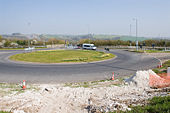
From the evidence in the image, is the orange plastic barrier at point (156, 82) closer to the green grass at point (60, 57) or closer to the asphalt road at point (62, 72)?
the asphalt road at point (62, 72)

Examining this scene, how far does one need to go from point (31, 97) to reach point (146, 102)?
654 cm

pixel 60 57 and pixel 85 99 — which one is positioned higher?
pixel 60 57

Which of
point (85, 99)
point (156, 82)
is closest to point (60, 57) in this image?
point (156, 82)

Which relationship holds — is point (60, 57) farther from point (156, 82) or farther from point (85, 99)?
point (85, 99)

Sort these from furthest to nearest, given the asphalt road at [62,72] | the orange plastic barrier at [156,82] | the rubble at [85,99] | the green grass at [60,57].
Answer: the green grass at [60,57], the asphalt road at [62,72], the orange plastic barrier at [156,82], the rubble at [85,99]

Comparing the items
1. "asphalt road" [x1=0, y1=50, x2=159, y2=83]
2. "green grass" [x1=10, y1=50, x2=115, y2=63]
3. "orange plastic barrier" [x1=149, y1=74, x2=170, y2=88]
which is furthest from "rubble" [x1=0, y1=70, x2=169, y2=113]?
"green grass" [x1=10, y1=50, x2=115, y2=63]

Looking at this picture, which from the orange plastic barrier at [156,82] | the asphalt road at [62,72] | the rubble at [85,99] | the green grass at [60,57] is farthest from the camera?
the green grass at [60,57]

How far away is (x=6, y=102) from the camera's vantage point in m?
9.02

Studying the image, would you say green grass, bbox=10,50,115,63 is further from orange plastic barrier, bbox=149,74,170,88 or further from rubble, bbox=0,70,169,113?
orange plastic barrier, bbox=149,74,170,88

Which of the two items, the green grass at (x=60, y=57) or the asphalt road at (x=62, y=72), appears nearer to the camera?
the asphalt road at (x=62, y=72)

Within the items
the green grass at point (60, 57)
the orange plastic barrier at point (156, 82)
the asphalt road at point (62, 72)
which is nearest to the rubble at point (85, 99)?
the orange plastic barrier at point (156, 82)

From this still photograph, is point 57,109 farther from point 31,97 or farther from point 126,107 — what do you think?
point 126,107

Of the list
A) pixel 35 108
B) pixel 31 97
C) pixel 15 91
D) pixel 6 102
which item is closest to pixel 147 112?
pixel 35 108

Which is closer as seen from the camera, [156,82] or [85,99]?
[85,99]
